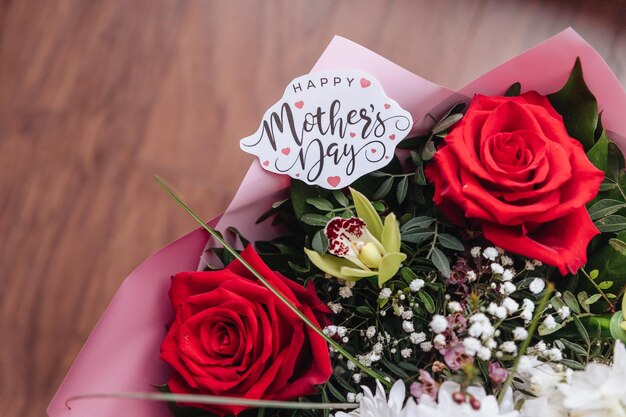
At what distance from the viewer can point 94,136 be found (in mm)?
917

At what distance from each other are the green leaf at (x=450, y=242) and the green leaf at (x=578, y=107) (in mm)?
171

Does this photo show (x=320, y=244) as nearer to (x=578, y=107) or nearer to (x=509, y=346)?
(x=509, y=346)

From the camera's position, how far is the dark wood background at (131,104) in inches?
34.3

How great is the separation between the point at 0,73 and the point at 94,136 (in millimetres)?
175

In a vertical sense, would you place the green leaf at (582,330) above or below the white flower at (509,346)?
below

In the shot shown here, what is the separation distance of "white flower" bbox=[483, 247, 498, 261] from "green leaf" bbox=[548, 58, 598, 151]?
16 cm

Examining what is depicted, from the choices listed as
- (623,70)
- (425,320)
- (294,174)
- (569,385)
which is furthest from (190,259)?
(623,70)

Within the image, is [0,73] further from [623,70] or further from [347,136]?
[623,70]

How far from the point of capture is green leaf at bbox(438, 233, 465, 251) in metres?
0.61

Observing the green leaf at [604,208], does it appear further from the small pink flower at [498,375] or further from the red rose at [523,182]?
the small pink flower at [498,375]

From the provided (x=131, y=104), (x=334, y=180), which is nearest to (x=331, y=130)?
(x=334, y=180)

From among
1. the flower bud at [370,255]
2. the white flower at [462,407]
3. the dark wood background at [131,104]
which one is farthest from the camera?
the dark wood background at [131,104]

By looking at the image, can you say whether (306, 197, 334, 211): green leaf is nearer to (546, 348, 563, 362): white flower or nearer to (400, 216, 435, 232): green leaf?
(400, 216, 435, 232): green leaf

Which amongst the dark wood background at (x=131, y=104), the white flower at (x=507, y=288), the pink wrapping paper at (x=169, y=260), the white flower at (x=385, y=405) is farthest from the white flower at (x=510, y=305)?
the dark wood background at (x=131, y=104)
